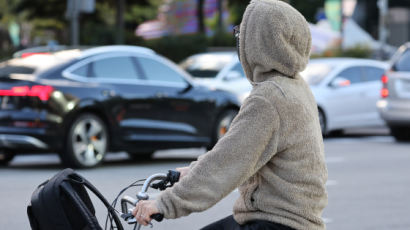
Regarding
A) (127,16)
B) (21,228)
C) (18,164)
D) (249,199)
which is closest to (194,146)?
(18,164)

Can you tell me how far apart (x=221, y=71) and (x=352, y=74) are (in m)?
2.47

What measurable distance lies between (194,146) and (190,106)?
546 millimetres

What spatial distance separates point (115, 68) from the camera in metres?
11.2

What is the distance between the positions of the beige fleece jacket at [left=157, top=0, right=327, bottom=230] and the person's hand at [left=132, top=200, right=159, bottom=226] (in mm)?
30

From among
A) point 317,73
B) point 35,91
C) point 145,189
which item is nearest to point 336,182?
point 35,91

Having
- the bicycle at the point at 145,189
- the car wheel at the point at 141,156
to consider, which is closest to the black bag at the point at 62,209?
the bicycle at the point at 145,189

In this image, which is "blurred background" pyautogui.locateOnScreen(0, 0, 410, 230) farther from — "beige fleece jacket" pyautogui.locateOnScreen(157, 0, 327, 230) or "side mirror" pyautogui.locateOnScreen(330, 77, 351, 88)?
"beige fleece jacket" pyautogui.locateOnScreen(157, 0, 327, 230)

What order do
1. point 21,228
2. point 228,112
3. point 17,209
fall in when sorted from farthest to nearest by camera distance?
point 228,112 < point 17,209 < point 21,228

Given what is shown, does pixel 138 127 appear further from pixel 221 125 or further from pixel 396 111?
pixel 396 111

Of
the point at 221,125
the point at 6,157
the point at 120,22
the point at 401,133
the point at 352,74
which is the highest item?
the point at 221,125

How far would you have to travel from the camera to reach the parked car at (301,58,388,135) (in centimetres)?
1599

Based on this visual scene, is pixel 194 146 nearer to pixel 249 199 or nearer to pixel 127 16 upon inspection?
pixel 249 199

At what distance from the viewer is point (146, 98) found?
444 inches

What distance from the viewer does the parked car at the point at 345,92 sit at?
630 inches
